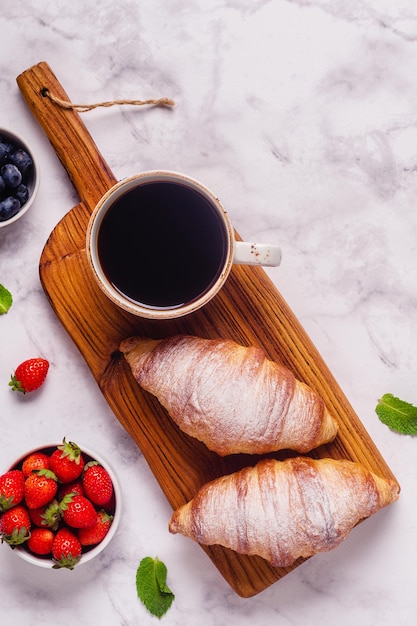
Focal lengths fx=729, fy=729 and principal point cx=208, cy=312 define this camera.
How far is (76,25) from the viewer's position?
162 cm

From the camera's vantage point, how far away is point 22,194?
155 cm

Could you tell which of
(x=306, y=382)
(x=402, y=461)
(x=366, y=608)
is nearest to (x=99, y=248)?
(x=306, y=382)

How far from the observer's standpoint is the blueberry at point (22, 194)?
154 cm

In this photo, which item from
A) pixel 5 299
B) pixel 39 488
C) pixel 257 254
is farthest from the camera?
pixel 5 299

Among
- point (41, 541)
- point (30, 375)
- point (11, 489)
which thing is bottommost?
point (41, 541)

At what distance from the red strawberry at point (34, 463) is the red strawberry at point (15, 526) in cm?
8

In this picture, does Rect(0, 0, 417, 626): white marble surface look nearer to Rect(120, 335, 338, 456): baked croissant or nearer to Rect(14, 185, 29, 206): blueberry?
Rect(14, 185, 29, 206): blueberry

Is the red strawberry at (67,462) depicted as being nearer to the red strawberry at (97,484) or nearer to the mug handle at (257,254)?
the red strawberry at (97,484)

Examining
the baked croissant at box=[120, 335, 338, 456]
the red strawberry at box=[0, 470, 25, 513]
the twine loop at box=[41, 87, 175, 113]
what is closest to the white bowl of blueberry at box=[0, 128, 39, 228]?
the twine loop at box=[41, 87, 175, 113]

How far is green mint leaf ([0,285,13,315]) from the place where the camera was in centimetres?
162

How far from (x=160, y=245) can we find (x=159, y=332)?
205mm

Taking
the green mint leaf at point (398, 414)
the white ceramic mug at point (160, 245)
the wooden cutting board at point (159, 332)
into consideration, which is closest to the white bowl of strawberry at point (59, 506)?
the wooden cutting board at point (159, 332)

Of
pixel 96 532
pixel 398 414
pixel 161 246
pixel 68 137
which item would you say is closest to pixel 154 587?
pixel 96 532

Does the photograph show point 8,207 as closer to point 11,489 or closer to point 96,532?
point 11,489
